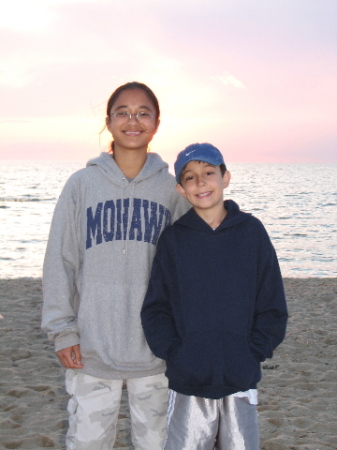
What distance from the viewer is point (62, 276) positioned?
8.20ft

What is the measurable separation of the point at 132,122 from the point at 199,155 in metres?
0.39

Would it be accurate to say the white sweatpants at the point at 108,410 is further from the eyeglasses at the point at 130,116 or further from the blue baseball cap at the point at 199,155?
the eyeglasses at the point at 130,116

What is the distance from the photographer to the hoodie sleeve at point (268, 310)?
2.32 m

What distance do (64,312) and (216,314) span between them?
72 centimetres

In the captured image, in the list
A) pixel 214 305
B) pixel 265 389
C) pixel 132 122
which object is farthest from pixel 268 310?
pixel 265 389

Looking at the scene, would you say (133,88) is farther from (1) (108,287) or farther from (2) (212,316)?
(2) (212,316)

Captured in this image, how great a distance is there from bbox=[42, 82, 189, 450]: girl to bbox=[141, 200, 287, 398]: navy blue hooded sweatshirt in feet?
0.46

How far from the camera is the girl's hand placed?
2.49m

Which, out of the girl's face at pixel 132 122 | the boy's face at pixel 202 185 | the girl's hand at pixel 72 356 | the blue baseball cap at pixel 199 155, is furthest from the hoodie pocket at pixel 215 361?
the girl's face at pixel 132 122

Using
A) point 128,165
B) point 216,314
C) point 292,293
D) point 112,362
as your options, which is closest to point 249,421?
point 216,314

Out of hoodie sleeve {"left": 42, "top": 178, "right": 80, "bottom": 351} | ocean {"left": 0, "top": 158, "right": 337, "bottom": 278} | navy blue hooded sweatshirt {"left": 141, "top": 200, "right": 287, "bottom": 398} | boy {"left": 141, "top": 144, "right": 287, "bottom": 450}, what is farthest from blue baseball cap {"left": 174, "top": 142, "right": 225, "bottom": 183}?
ocean {"left": 0, "top": 158, "right": 337, "bottom": 278}

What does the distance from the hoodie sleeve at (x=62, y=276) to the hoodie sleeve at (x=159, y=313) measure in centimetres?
37

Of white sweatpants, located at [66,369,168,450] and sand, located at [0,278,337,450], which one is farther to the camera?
sand, located at [0,278,337,450]

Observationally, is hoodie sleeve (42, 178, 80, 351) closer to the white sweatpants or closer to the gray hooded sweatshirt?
the gray hooded sweatshirt
